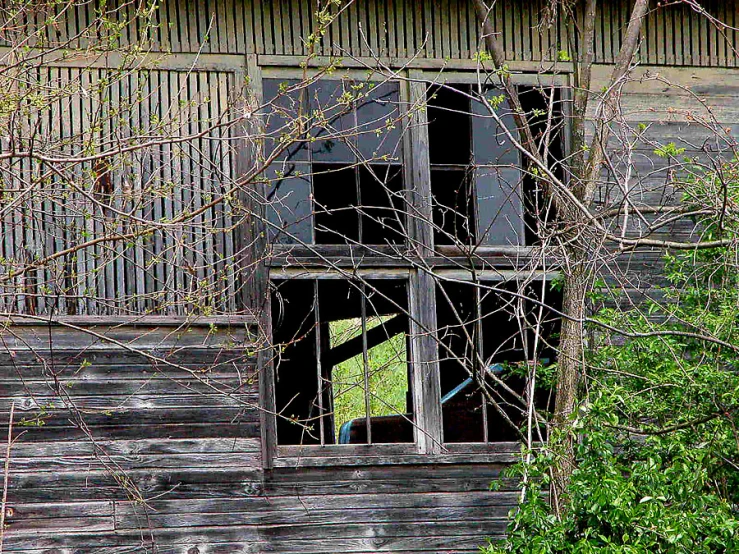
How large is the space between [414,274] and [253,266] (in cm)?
116

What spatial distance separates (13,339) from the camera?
7.41 meters

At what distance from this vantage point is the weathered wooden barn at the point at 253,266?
7.30 metres

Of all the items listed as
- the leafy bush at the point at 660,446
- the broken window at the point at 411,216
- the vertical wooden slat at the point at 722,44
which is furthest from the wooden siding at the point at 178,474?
the vertical wooden slat at the point at 722,44

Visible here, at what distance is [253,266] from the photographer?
7.84m

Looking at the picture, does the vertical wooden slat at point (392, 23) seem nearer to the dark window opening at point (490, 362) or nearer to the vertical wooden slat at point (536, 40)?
the vertical wooden slat at point (536, 40)

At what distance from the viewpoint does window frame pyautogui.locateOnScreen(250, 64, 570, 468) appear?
7.65 m

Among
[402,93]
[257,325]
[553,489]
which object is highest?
[402,93]

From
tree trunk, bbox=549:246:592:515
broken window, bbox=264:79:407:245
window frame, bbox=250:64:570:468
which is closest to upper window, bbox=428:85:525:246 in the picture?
window frame, bbox=250:64:570:468

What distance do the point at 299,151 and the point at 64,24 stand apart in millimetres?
1839

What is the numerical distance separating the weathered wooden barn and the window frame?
17mm

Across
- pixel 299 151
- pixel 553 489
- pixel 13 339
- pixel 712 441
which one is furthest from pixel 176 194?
pixel 712 441

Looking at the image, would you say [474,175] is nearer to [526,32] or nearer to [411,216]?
[411,216]

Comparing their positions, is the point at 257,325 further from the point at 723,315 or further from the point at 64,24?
the point at 723,315

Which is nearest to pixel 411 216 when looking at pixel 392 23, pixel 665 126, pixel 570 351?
pixel 570 351
